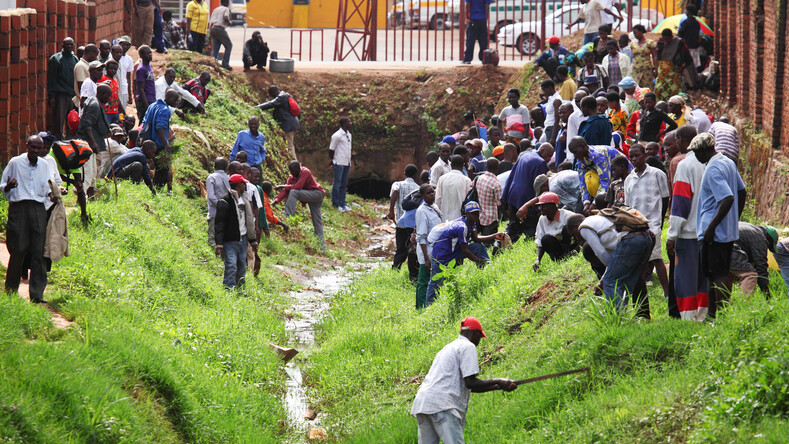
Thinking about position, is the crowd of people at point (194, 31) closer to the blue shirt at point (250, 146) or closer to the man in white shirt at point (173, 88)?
the man in white shirt at point (173, 88)

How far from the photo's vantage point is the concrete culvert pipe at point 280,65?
25.6m

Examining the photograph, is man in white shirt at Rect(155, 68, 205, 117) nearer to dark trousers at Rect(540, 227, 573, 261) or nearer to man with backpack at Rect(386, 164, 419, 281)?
man with backpack at Rect(386, 164, 419, 281)

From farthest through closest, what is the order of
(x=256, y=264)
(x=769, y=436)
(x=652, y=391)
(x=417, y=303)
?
(x=256, y=264) → (x=417, y=303) → (x=652, y=391) → (x=769, y=436)

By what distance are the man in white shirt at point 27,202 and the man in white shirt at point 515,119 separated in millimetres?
9314

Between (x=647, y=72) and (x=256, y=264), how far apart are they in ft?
33.7

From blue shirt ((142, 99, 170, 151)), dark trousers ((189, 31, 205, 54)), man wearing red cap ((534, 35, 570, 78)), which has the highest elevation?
dark trousers ((189, 31, 205, 54))

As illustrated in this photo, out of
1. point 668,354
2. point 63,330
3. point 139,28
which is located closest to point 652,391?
point 668,354

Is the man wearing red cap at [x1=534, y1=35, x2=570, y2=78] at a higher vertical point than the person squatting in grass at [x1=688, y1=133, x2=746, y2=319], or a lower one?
higher

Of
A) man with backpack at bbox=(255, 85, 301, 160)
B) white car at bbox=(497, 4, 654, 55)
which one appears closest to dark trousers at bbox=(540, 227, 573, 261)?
man with backpack at bbox=(255, 85, 301, 160)

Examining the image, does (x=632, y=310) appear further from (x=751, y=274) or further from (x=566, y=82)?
(x=566, y=82)

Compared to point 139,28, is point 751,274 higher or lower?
lower

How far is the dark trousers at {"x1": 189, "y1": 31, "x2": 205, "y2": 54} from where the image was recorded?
24531 millimetres

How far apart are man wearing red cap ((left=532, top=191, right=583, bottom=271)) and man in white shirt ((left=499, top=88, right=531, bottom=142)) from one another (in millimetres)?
6260

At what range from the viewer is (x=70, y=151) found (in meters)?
11.9
